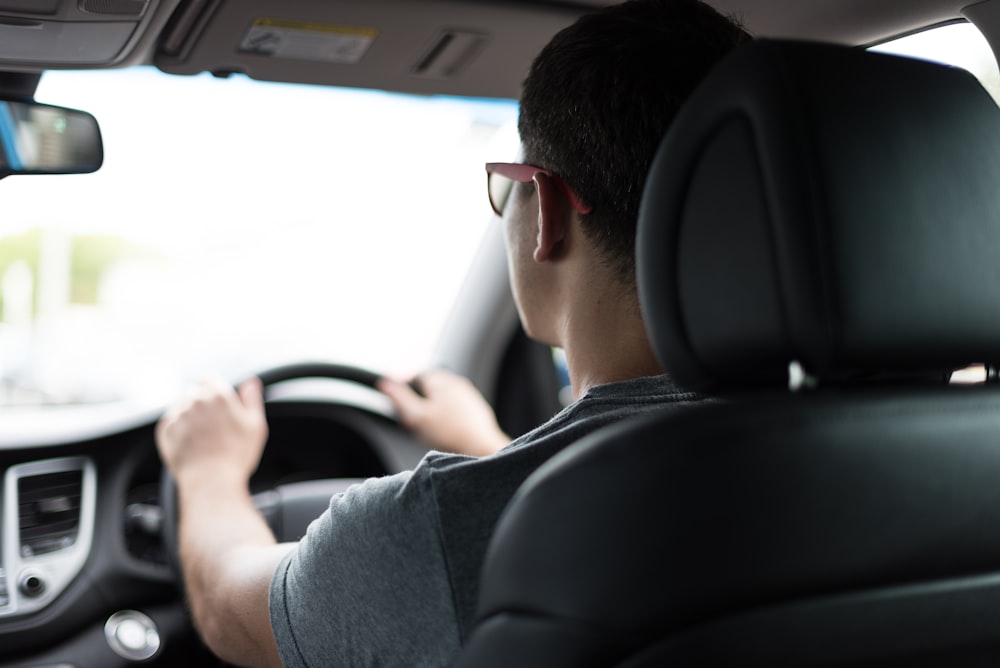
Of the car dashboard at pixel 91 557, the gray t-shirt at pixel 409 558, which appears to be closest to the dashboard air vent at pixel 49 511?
the car dashboard at pixel 91 557

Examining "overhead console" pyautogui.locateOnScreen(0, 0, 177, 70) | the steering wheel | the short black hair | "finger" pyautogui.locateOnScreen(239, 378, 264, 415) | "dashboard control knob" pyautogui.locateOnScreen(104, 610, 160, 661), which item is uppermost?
"overhead console" pyautogui.locateOnScreen(0, 0, 177, 70)

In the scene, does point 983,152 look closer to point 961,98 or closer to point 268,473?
point 961,98

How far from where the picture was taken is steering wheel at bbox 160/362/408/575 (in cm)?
275

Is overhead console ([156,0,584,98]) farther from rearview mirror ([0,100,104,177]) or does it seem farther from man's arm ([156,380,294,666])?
man's arm ([156,380,294,666])

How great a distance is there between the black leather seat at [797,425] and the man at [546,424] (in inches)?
8.3

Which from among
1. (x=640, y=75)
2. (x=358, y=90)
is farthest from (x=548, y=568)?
(x=358, y=90)

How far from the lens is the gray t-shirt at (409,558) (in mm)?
1409

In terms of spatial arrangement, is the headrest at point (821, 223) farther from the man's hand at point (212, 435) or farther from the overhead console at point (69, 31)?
the man's hand at point (212, 435)

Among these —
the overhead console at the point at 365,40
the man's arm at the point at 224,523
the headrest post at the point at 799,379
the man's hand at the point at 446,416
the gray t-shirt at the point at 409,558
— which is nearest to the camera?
the headrest post at the point at 799,379

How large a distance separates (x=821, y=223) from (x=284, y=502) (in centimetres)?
203

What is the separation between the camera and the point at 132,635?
285 cm

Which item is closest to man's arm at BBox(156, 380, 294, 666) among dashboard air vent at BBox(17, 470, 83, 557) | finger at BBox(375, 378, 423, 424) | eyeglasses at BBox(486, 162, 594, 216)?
dashboard air vent at BBox(17, 470, 83, 557)

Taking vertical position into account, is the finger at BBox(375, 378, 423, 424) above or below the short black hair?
below

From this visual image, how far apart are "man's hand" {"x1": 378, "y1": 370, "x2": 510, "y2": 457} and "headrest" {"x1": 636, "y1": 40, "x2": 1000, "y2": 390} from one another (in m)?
1.92
